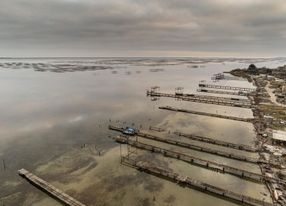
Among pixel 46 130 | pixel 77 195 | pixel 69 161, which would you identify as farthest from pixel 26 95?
pixel 77 195

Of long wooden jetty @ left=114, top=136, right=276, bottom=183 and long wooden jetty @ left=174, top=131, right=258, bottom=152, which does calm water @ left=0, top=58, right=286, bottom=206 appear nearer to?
long wooden jetty @ left=114, top=136, right=276, bottom=183

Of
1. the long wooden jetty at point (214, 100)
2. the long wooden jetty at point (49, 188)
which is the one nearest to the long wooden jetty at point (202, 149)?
the long wooden jetty at point (49, 188)

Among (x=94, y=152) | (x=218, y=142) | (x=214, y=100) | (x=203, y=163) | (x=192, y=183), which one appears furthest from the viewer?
(x=214, y=100)

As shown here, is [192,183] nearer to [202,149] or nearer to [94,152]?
[202,149]

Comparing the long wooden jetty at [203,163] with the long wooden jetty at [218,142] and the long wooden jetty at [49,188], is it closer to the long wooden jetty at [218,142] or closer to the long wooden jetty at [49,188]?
the long wooden jetty at [218,142]

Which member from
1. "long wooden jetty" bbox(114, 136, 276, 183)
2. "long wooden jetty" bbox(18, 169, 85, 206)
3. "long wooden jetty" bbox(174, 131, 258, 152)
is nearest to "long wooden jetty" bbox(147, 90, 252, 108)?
"long wooden jetty" bbox(174, 131, 258, 152)

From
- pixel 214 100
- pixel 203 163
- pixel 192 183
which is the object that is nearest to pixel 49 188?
pixel 192 183
